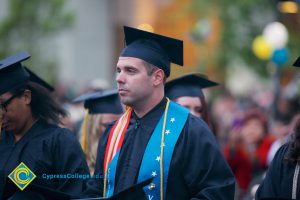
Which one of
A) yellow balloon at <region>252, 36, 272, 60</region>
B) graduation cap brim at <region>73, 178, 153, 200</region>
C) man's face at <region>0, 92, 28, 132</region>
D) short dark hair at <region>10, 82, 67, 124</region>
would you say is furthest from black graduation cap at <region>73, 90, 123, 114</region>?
yellow balloon at <region>252, 36, 272, 60</region>

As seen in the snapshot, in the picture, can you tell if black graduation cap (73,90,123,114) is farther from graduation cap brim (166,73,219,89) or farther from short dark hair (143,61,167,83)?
short dark hair (143,61,167,83)

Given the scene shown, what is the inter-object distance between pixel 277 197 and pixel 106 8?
32.0m

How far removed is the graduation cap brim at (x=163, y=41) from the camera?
633cm

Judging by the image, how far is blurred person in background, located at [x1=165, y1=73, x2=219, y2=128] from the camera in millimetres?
8203

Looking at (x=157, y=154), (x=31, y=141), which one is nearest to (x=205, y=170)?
(x=157, y=154)

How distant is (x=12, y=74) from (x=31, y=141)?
1.75 feet

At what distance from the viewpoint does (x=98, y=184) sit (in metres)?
6.27

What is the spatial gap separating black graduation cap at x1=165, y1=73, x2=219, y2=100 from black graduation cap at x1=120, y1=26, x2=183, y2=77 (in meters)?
1.91

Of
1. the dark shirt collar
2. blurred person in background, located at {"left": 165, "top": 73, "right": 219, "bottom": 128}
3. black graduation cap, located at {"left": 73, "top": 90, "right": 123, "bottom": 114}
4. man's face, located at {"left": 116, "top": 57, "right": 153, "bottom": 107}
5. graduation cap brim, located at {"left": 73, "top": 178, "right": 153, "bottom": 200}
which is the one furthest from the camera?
black graduation cap, located at {"left": 73, "top": 90, "right": 123, "bottom": 114}

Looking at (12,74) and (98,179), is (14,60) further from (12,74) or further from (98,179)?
(98,179)

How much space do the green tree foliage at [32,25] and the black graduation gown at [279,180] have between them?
1739cm

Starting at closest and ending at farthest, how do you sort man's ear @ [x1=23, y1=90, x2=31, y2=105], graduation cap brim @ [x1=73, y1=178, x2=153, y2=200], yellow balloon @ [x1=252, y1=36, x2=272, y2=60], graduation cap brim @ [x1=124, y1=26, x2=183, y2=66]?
graduation cap brim @ [x1=73, y1=178, x2=153, y2=200] → graduation cap brim @ [x1=124, y1=26, x2=183, y2=66] → man's ear @ [x1=23, y1=90, x2=31, y2=105] → yellow balloon @ [x1=252, y1=36, x2=272, y2=60]

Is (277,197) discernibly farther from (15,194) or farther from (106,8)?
(106,8)

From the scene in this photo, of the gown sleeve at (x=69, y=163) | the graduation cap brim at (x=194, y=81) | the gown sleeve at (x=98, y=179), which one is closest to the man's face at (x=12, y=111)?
the gown sleeve at (x=69, y=163)
